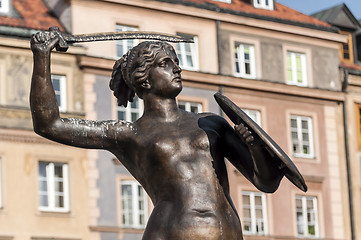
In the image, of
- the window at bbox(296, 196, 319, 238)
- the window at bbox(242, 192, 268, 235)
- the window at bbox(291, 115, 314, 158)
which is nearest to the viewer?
the window at bbox(242, 192, 268, 235)

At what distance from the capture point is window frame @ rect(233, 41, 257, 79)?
139 feet

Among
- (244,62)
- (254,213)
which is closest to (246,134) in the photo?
(254,213)

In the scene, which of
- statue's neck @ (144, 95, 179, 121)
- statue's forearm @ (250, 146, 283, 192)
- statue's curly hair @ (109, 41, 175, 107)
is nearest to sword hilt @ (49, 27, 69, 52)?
statue's curly hair @ (109, 41, 175, 107)

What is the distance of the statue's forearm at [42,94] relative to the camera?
685 centimetres

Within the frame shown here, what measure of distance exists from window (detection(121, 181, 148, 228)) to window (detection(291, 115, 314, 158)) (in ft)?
23.9

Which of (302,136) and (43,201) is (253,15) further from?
(43,201)

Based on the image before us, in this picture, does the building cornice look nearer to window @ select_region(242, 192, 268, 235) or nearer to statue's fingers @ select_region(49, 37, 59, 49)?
window @ select_region(242, 192, 268, 235)

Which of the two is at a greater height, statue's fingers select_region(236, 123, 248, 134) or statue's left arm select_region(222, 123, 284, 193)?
statue's fingers select_region(236, 123, 248, 134)

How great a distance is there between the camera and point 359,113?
44719 mm

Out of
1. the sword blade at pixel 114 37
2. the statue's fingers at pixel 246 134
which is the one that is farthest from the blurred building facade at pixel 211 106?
the statue's fingers at pixel 246 134

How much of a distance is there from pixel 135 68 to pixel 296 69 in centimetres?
3700

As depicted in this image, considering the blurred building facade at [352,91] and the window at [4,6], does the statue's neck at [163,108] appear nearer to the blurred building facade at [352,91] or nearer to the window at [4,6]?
the window at [4,6]

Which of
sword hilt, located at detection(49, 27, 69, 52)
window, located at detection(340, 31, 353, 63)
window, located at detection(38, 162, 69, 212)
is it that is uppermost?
window, located at detection(340, 31, 353, 63)

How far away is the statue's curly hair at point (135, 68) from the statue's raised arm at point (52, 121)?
29 cm
